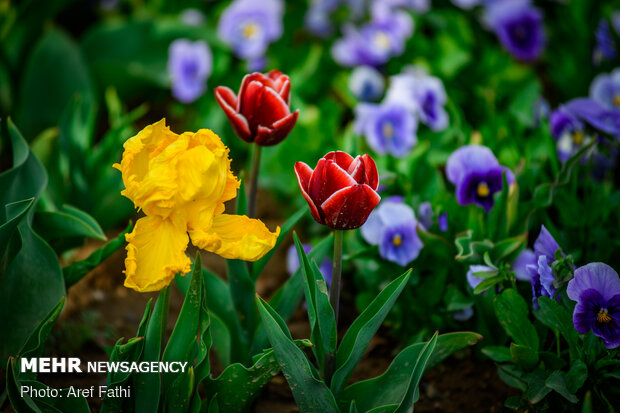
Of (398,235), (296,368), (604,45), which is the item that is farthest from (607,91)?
(296,368)

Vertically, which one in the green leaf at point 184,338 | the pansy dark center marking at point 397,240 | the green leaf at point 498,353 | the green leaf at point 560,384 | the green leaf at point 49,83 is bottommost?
the green leaf at point 49,83

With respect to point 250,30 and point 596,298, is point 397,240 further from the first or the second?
point 250,30

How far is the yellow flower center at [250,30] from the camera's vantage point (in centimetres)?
282

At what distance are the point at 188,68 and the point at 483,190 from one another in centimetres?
150

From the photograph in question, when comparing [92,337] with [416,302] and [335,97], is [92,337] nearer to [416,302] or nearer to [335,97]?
[416,302]

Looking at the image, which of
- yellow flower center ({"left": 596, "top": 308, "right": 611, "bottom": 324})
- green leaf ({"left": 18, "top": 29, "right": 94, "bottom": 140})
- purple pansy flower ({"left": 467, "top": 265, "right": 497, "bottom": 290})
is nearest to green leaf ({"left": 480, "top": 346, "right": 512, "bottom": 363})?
purple pansy flower ({"left": 467, "top": 265, "right": 497, "bottom": 290})

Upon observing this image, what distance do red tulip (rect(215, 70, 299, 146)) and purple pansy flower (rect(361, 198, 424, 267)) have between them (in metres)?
0.43

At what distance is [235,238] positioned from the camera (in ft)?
3.65

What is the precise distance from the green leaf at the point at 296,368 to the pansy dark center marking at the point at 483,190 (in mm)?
728

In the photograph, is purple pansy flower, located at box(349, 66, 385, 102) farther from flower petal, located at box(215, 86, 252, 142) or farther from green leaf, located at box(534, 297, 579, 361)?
green leaf, located at box(534, 297, 579, 361)

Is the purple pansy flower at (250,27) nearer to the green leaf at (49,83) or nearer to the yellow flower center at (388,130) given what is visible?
the green leaf at (49,83)

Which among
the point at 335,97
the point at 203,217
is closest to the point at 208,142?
the point at 203,217

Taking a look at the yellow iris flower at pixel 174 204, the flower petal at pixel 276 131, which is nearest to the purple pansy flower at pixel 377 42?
the flower petal at pixel 276 131

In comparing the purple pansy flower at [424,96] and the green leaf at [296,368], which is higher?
the green leaf at [296,368]
